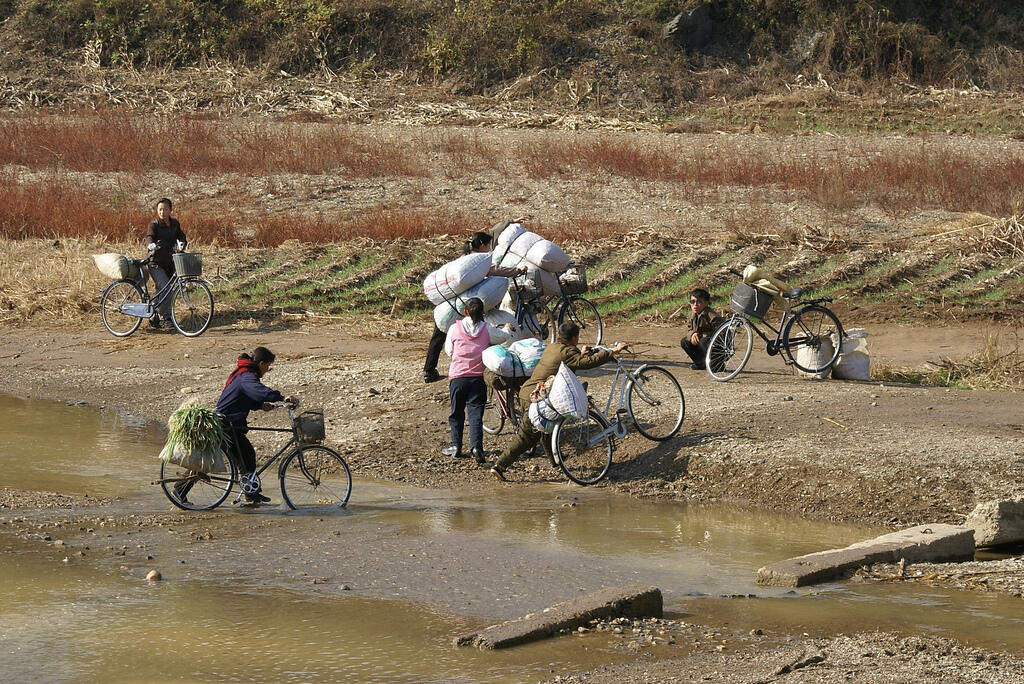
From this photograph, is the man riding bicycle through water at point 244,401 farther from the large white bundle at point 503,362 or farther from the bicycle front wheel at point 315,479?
the large white bundle at point 503,362

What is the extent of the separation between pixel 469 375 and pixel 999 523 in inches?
187

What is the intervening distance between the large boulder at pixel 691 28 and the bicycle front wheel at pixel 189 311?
24759 millimetres

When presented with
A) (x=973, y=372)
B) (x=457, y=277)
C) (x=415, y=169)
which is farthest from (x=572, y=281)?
(x=415, y=169)

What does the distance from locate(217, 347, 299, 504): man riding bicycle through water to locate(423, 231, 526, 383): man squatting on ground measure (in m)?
3.49

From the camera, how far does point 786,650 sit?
7.14 metres

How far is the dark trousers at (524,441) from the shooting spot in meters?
11.5

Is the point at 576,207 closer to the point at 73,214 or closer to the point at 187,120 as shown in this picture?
the point at 73,214

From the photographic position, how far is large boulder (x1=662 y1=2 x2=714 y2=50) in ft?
130

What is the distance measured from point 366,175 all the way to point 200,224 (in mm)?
5136

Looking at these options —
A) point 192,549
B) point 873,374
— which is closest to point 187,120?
point 873,374

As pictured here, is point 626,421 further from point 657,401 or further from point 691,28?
point 691,28

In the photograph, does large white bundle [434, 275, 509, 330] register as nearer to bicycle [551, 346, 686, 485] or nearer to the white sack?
bicycle [551, 346, 686, 485]

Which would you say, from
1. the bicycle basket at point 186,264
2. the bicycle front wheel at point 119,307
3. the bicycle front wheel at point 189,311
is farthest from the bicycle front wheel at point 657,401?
the bicycle front wheel at point 119,307

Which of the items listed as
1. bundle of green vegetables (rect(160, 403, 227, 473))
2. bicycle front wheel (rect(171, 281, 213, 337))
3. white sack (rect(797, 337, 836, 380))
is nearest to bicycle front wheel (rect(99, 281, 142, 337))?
bicycle front wheel (rect(171, 281, 213, 337))
